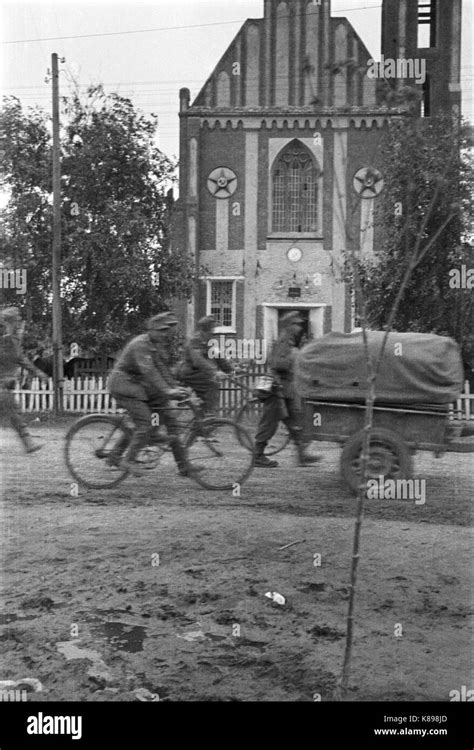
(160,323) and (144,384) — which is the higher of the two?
(160,323)

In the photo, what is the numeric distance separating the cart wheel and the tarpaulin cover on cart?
353mm

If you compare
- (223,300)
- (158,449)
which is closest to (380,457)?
(158,449)

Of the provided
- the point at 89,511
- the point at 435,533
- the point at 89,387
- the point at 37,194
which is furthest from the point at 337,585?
the point at 89,387

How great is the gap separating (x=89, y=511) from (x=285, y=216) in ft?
59.5

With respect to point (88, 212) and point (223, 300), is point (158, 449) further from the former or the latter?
point (223, 300)

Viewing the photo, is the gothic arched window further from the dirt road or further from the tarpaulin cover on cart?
the dirt road

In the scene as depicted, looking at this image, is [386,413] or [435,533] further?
[386,413]

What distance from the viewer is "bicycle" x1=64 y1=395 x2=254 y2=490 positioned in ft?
26.1

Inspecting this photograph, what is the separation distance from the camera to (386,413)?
25.8 feet

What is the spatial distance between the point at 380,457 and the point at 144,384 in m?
2.30

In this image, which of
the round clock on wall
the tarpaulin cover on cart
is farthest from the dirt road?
the round clock on wall

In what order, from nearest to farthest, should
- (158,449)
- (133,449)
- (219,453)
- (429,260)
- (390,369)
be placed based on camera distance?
(390,369), (133,449), (158,449), (219,453), (429,260)

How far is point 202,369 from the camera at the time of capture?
373 inches
